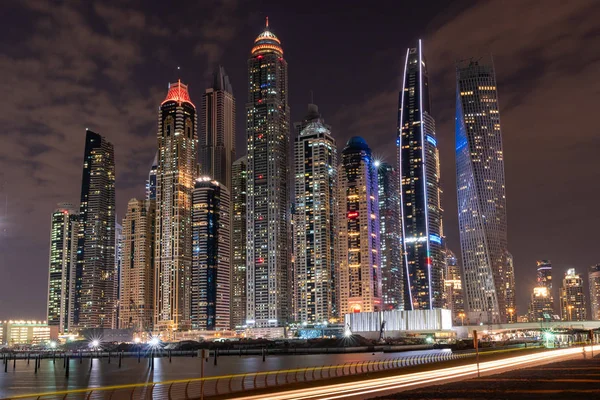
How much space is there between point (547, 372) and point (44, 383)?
276 ft

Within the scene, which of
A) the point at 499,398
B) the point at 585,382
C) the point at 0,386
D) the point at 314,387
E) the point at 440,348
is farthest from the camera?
the point at 440,348

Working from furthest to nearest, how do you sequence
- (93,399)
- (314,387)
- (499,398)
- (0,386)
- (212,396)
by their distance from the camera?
(0,386) < (93,399) < (314,387) < (212,396) < (499,398)

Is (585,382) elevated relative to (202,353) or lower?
lower

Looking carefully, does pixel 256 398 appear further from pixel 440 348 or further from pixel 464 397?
pixel 440 348

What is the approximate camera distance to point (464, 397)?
36000 millimetres

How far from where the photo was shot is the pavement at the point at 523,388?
35.9m

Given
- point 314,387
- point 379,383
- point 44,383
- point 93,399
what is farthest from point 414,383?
point 44,383

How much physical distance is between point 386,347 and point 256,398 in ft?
536

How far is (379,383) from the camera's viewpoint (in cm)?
5209

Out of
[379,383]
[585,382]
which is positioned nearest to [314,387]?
[379,383]

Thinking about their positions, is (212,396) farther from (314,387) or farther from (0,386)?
(0,386)

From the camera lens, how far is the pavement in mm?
35906

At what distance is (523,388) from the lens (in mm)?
39875

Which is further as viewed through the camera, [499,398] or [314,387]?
[314,387]
